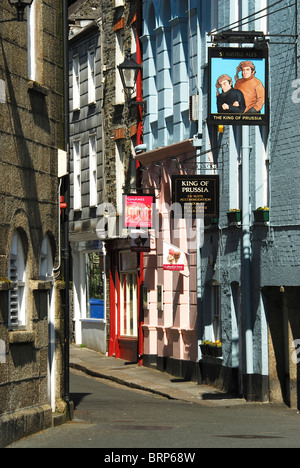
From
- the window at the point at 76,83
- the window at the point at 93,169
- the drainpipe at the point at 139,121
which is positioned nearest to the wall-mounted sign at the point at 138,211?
the drainpipe at the point at 139,121

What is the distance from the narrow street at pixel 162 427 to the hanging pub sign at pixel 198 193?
4.30 meters

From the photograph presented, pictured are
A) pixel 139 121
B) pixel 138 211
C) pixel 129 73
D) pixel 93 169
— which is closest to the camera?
pixel 138 211

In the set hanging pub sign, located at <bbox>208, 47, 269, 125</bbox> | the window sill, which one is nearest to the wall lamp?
hanging pub sign, located at <bbox>208, 47, 269, 125</bbox>

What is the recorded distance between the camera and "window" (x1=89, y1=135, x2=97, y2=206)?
3778 cm

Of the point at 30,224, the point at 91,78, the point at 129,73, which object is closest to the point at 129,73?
the point at 129,73

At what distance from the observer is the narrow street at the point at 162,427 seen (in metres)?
16.1

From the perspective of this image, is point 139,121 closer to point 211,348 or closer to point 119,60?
point 119,60

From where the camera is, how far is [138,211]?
31422 millimetres

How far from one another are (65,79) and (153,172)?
12676 mm

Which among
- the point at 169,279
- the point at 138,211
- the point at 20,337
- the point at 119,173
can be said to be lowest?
the point at 20,337

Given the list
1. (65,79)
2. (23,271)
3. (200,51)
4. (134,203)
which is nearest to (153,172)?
(134,203)

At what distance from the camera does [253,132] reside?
81.3 ft

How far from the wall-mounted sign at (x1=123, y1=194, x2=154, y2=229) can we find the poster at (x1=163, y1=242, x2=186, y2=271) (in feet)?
6.94

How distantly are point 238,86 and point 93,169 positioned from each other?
16830 mm
